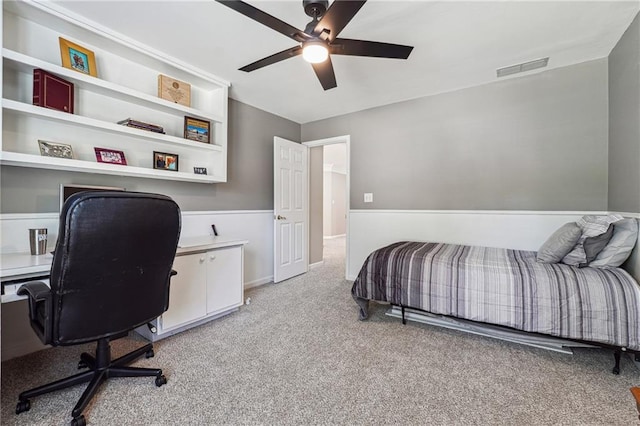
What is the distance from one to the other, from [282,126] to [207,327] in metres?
2.93

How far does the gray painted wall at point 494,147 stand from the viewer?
8.33ft

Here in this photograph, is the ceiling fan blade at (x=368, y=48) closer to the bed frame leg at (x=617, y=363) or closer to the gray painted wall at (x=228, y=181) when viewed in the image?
the gray painted wall at (x=228, y=181)

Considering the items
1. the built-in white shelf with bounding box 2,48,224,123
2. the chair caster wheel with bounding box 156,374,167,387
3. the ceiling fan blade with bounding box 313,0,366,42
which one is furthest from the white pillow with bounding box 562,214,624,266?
the built-in white shelf with bounding box 2,48,224,123

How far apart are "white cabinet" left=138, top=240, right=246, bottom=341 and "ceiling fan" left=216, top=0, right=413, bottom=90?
1.70 metres

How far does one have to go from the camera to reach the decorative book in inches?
99.6

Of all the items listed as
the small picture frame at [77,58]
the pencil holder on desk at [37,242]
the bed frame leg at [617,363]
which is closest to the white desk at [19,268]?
the pencil holder on desk at [37,242]

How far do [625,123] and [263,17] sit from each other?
2.86 m

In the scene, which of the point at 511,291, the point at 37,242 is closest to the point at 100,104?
the point at 37,242

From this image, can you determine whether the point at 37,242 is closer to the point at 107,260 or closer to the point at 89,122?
the point at 89,122

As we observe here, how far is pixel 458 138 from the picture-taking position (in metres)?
3.14

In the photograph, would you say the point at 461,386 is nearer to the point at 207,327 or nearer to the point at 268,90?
the point at 207,327

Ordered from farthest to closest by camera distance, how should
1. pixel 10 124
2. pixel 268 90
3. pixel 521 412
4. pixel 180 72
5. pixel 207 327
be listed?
Answer: pixel 268 90
pixel 180 72
pixel 207 327
pixel 10 124
pixel 521 412

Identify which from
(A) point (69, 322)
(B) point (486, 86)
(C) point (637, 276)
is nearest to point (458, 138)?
(B) point (486, 86)

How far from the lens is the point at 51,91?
189cm
